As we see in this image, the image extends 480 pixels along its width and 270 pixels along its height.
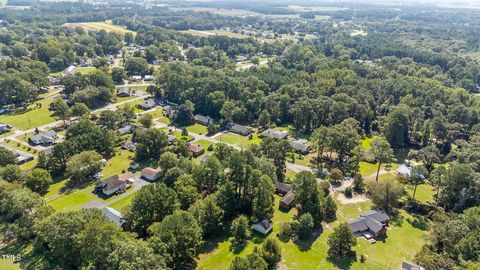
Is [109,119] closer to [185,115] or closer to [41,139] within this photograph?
[41,139]

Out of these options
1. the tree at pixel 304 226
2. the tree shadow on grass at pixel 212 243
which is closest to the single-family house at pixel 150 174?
the tree shadow on grass at pixel 212 243

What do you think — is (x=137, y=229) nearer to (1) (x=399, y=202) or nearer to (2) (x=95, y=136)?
(2) (x=95, y=136)

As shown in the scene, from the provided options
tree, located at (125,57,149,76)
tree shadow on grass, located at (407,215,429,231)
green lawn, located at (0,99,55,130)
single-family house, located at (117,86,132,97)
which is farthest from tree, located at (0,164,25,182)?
tree, located at (125,57,149,76)

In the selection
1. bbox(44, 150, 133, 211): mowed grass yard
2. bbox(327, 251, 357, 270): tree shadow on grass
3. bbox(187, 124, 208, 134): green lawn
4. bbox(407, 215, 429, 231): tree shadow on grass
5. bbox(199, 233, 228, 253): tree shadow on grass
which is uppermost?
bbox(187, 124, 208, 134): green lawn

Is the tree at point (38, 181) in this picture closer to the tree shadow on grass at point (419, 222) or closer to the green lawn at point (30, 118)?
the green lawn at point (30, 118)

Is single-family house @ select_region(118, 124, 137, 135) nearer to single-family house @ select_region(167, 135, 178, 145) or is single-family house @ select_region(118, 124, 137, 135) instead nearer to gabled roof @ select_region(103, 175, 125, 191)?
single-family house @ select_region(167, 135, 178, 145)

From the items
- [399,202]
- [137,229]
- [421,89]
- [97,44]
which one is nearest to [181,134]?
[137,229]
